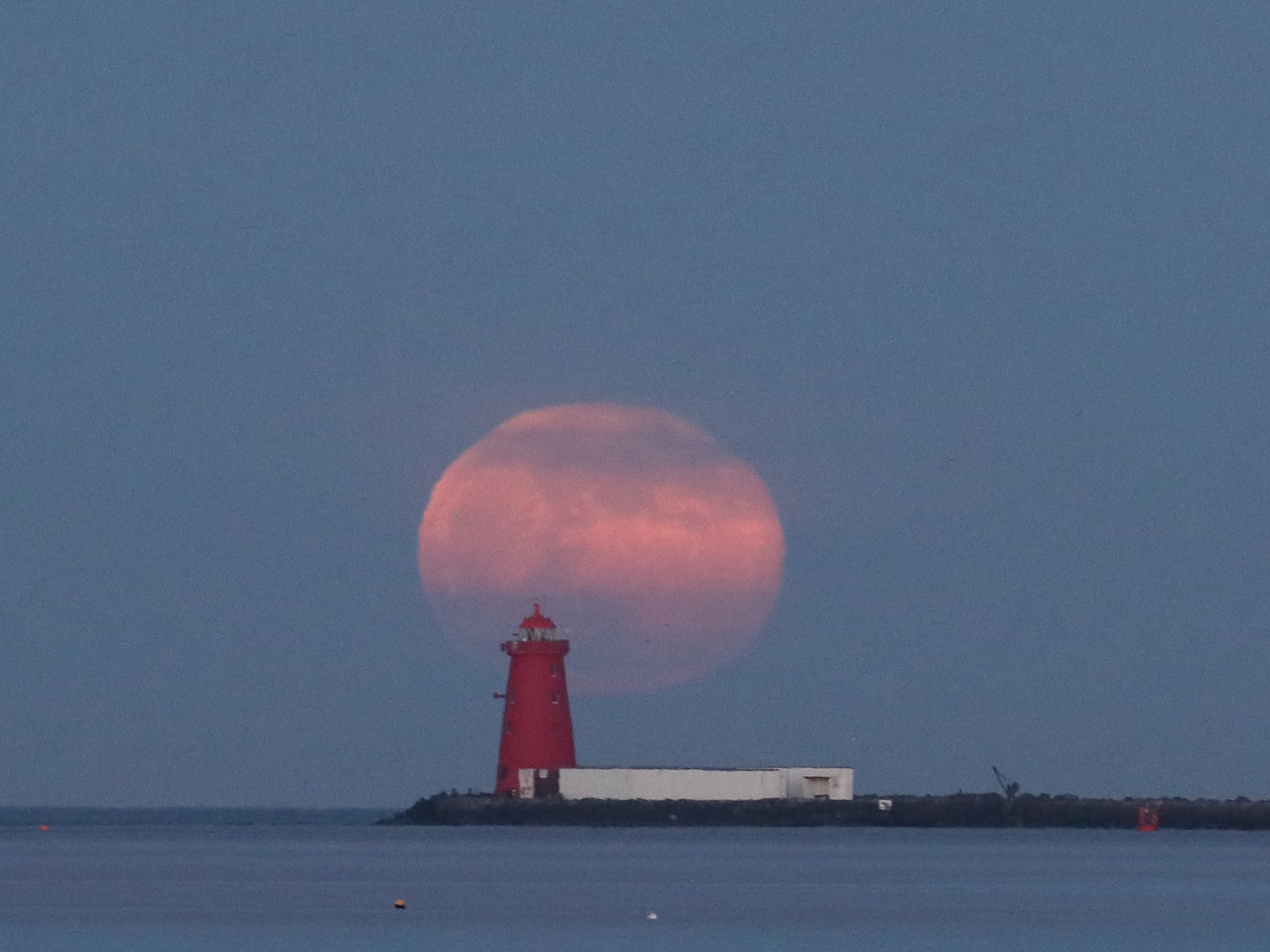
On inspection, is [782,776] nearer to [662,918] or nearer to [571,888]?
[571,888]

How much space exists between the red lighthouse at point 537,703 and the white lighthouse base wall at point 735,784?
248 inches

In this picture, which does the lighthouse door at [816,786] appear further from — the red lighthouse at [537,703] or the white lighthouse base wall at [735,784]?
the red lighthouse at [537,703]

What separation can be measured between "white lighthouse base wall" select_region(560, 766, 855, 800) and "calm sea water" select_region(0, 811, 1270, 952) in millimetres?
1621

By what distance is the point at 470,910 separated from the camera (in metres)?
51.1

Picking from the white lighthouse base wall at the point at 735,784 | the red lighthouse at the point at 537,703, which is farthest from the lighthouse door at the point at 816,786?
the red lighthouse at the point at 537,703

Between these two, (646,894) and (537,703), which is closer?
(646,894)

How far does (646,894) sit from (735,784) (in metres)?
29.9

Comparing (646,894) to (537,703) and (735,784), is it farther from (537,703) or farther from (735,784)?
(735,784)

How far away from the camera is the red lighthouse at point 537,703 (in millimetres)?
74438

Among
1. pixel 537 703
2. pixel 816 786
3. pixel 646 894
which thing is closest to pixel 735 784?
pixel 816 786

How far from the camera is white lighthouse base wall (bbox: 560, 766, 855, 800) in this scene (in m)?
83.6

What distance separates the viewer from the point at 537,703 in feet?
244

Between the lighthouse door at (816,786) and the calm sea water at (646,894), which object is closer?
the calm sea water at (646,894)

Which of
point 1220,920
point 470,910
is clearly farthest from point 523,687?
point 1220,920
